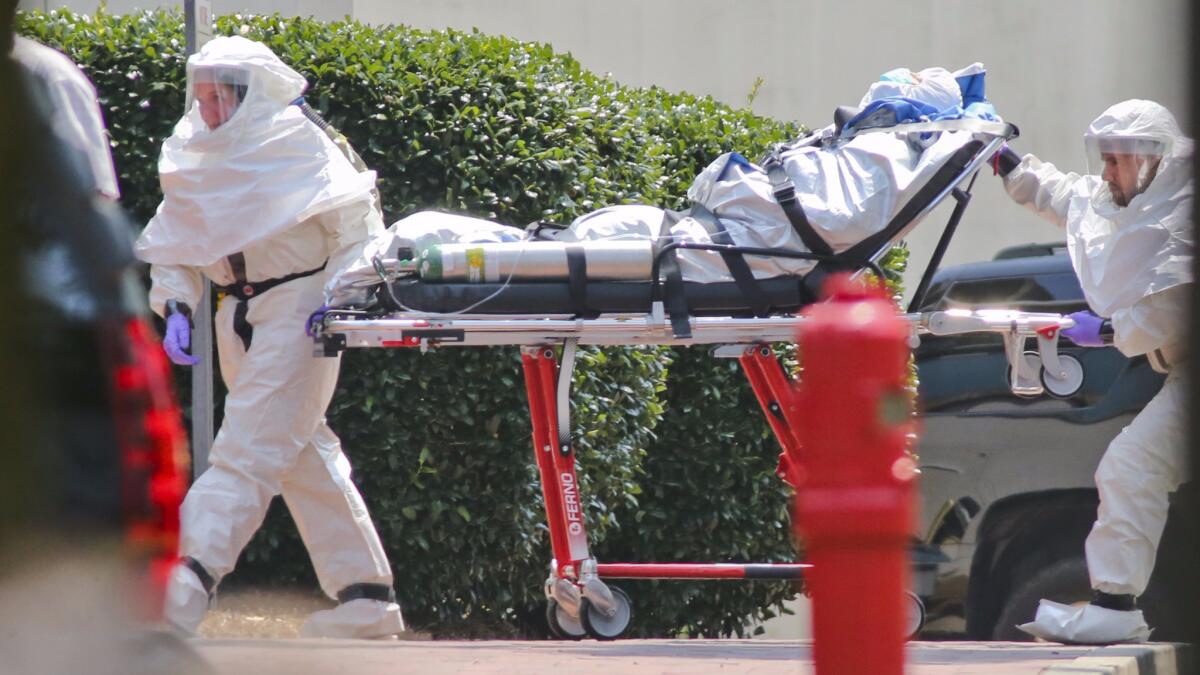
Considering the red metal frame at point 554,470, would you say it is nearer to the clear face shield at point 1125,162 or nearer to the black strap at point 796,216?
the black strap at point 796,216

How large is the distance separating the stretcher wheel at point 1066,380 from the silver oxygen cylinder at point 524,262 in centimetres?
139

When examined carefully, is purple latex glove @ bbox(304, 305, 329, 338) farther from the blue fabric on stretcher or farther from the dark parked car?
the dark parked car

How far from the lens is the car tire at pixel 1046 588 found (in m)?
6.27

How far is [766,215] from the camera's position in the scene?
17.4 feet

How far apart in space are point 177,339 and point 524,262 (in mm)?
1240

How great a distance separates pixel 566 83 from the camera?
7262 millimetres

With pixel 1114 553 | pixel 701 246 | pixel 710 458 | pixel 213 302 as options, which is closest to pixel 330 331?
pixel 701 246

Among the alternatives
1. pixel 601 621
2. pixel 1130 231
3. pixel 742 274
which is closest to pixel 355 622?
pixel 601 621

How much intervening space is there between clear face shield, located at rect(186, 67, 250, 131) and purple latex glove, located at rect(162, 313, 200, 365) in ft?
2.11

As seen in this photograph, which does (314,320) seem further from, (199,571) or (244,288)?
(199,571)

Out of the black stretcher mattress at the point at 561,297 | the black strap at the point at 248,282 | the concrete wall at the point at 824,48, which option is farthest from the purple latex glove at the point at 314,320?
the concrete wall at the point at 824,48

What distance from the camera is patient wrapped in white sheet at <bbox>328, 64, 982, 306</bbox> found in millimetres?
5242

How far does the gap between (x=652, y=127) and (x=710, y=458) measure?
1.60 metres

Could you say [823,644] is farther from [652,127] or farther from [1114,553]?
[652,127]
